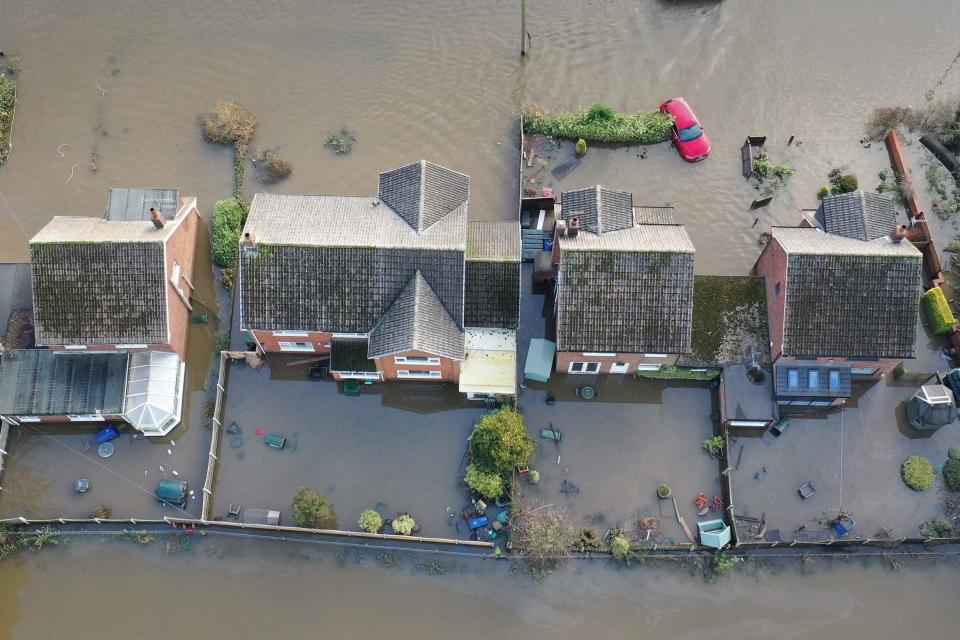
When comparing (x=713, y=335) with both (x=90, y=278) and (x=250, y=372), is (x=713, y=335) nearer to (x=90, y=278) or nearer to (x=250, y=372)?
(x=250, y=372)

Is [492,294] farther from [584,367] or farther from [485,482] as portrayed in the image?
[485,482]

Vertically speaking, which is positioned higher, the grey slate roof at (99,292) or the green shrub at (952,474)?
the grey slate roof at (99,292)

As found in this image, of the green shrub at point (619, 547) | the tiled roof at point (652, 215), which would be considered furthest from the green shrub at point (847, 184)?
the green shrub at point (619, 547)

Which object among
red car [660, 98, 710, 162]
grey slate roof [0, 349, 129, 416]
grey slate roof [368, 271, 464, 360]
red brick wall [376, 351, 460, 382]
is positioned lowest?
grey slate roof [0, 349, 129, 416]

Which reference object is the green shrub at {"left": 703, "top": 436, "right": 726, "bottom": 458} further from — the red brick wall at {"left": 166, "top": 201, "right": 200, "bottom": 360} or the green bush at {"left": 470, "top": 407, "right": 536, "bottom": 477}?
the red brick wall at {"left": 166, "top": 201, "right": 200, "bottom": 360}

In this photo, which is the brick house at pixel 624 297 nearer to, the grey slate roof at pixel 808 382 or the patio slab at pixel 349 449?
the grey slate roof at pixel 808 382

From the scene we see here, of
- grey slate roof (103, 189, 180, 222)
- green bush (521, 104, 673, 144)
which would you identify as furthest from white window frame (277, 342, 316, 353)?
green bush (521, 104, 673, 144)
